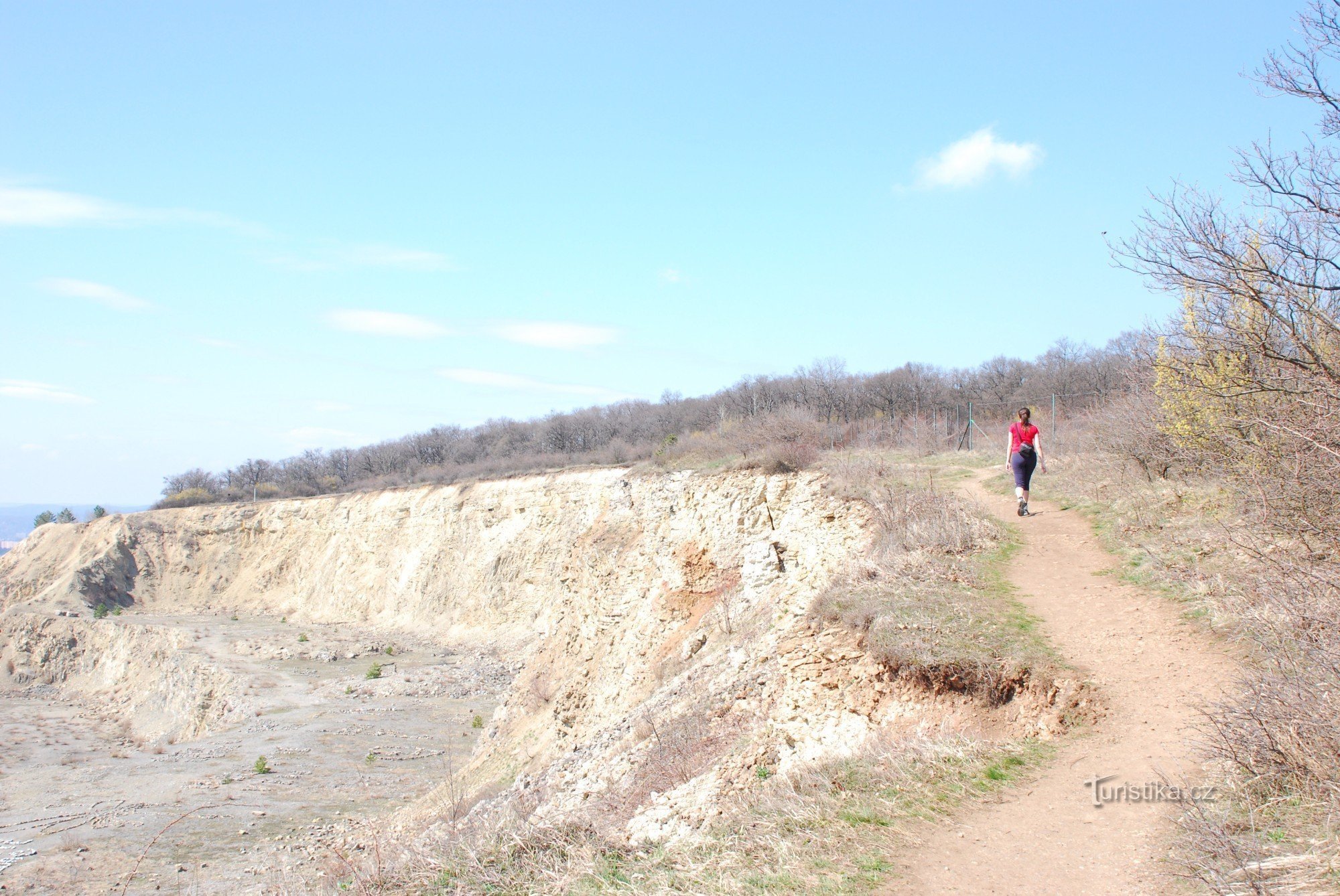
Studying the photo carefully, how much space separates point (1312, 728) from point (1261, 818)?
0.63 m

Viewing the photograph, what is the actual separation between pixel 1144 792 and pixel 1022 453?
27.9 feet

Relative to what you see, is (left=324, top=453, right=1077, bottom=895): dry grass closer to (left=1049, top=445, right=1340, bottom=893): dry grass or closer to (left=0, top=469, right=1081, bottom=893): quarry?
(left=0, top=469, right=1081, bottom=893): quarry

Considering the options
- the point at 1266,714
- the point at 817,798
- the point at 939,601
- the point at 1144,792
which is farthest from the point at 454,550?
the point at 1266,714

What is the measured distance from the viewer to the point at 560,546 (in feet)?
126

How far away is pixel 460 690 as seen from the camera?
95.3 ft

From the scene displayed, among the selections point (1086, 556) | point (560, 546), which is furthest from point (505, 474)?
point (1086, 556)

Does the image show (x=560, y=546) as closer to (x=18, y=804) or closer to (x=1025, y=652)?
(x=18, y=804)

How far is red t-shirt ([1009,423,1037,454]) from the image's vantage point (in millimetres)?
12922

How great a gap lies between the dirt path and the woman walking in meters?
3.58

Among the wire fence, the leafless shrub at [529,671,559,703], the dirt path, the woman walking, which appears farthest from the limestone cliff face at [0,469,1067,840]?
the wire fence

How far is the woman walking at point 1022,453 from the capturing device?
1293 cm

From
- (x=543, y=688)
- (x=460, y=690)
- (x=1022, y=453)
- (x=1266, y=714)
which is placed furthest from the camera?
(x=460, y=690)

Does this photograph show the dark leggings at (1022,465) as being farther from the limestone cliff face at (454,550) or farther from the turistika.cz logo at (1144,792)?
the turistika.cz logo at (1144,792)

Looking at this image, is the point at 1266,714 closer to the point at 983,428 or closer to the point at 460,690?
the point at 983,428
